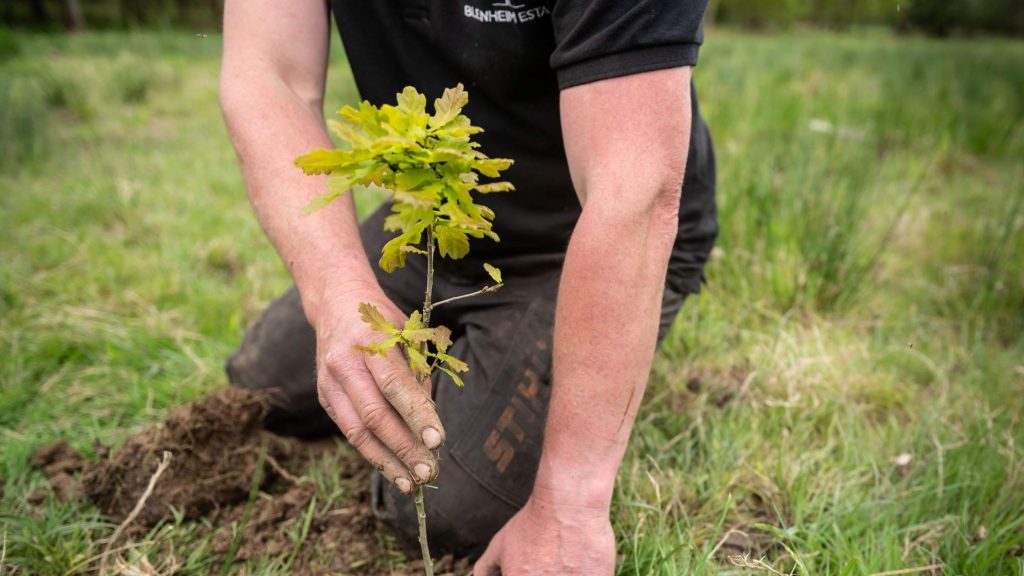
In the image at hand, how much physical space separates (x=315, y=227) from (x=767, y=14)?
35789 mm

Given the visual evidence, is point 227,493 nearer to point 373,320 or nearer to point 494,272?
point 373,320

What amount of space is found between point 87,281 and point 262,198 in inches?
67.8

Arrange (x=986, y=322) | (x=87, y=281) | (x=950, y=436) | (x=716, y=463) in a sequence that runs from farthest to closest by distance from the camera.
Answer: (x=87, y=281) → (x=986, y=322) → (x=950, y=436) → (x=716, y=463)

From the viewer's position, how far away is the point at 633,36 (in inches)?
42.9

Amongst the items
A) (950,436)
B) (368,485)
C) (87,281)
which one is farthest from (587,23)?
(87,281)

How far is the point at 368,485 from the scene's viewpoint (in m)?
1.73

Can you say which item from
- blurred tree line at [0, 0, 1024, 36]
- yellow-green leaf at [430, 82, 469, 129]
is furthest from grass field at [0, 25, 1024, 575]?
blurred tree line at [0, 0, 1024, 36]

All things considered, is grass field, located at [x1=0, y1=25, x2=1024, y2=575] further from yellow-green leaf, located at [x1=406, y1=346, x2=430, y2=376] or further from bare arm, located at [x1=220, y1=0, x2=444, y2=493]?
yellow-green leaf, located at [x1=406, y1=346, x2=430, y2=376]

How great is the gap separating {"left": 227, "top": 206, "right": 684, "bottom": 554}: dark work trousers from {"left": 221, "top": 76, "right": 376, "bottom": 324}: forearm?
502 millimetres

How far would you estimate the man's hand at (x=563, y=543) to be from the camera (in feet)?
3.95

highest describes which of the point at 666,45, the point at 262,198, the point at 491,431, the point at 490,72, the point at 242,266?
the point at 666,45

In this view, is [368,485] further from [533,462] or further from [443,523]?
[533,462]

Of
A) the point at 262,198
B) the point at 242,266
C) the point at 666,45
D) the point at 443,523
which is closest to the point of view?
the point at 666,45

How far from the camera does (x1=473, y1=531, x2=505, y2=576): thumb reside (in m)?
1.33
